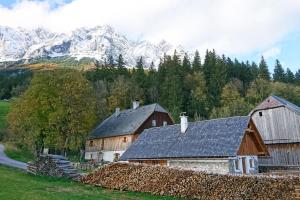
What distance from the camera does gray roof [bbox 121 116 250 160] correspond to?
98.0 ft

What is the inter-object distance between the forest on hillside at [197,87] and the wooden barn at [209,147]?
40.4 metres

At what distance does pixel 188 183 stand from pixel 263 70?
84.4 metres

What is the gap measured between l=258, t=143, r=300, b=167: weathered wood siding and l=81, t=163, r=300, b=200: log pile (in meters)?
24.4

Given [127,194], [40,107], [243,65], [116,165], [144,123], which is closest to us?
[127,194]

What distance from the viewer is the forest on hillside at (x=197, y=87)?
81.2 metres

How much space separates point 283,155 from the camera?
4412cm

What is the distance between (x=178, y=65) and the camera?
95.1 meters

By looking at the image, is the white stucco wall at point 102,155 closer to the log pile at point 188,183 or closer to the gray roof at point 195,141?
the gray roof at point 195,141

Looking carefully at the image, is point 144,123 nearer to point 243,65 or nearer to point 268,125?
point 268,125

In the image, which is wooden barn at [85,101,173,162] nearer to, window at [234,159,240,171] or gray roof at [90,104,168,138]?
gray roof at [90,104,168,138]

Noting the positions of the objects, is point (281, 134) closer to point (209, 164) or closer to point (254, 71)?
point (209, 164)

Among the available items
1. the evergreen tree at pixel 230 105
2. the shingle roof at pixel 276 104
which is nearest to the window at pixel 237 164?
the shingle roof at pixel 276 104

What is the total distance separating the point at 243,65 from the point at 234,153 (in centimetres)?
8060

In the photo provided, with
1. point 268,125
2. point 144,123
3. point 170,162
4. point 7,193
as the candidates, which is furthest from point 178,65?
point 7,193
